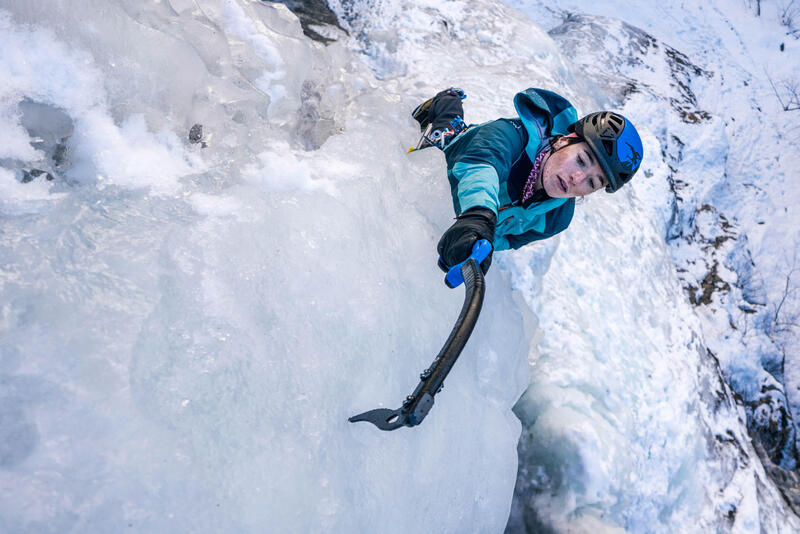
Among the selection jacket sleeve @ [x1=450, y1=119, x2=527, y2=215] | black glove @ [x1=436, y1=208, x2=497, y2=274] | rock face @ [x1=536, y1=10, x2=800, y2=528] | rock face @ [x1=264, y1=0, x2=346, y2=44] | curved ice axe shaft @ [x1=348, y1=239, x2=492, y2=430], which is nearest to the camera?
curved ice axe shaft @ [x1=348, y1=239, x2=492, y2=430]

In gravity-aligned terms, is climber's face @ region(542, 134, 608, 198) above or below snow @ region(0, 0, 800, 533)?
above

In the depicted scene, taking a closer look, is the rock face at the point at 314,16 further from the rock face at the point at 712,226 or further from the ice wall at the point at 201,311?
the rock face at the point at 712,226

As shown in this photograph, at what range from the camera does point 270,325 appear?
1.16 m

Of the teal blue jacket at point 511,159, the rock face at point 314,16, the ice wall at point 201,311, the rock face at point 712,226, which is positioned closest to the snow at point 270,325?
the ice wall at point 201,311

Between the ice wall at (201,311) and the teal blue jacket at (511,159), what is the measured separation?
0.97 ft

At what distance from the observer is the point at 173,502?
92 cm

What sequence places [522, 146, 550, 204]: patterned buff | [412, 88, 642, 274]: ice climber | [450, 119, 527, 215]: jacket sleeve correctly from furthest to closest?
[522, 146, 550, 204]: patterned buff, [412, 88, 642, 274]: ice climber, [450, 119, 527, 215]: jacket sleeve

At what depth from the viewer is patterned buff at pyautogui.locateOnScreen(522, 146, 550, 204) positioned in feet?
5.37

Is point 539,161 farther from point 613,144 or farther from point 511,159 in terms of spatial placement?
point 613,144

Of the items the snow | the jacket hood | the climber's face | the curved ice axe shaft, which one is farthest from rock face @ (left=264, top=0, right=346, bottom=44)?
the curved ice axe shaft

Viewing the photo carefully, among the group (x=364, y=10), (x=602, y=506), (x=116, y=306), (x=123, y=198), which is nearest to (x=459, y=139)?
(x=123, y=198)

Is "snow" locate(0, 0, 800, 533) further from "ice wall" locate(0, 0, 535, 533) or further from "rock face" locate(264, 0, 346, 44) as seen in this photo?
"rock face" locate(264, 0, 346, 44)

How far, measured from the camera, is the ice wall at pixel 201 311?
2.98 ft

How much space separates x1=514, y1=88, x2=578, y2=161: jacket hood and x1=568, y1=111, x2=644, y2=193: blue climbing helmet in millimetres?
120
